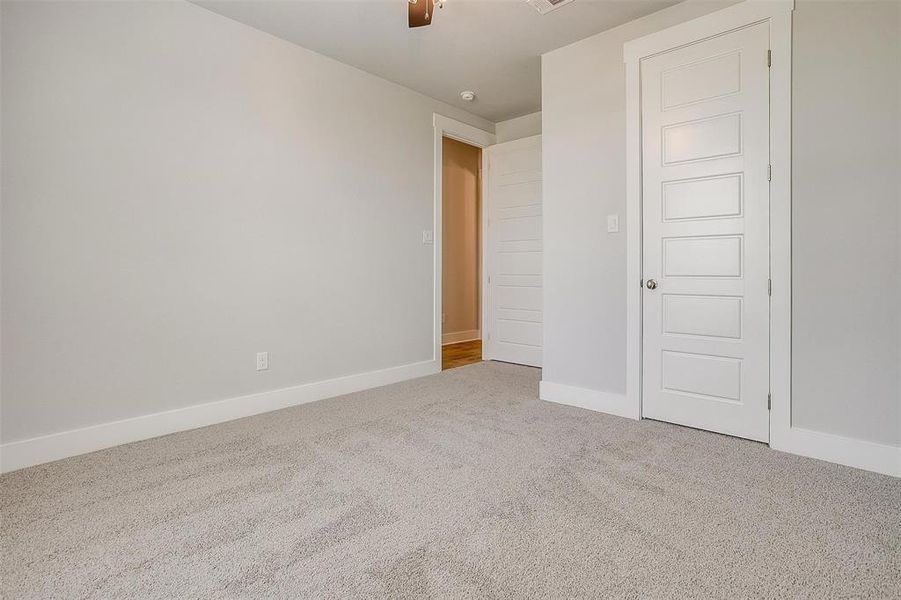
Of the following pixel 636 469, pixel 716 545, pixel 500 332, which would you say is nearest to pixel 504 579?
pixel 716 545

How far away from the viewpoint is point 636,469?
2.12m

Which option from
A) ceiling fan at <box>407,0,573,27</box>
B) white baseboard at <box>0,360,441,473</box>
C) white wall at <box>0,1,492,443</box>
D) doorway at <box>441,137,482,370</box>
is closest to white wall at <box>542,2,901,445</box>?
ceiling fan at <box>407,0,573,27</box>

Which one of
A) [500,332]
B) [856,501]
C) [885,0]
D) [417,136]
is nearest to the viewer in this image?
[856,501]

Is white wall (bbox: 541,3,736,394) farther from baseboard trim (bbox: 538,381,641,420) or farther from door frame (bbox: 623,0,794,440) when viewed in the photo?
door frame (bbox: 623,0,794,440)

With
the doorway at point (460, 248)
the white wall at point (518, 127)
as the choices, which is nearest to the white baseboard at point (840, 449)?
Result: the white wall at point (518, 127)

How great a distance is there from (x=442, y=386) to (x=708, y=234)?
2279 mm

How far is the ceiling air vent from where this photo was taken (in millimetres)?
2662

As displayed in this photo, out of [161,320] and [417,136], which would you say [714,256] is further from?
[161,320]

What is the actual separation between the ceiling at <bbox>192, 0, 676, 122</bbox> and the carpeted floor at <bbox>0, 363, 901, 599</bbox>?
8.65 feet

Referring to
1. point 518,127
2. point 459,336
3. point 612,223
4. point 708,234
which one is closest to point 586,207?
point 612,223

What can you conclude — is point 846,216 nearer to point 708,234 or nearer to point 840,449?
point 708,234

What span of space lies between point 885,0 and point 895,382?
1802mm

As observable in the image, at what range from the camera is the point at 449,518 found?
1.68 meters

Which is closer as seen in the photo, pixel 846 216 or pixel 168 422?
pixel 846 216
